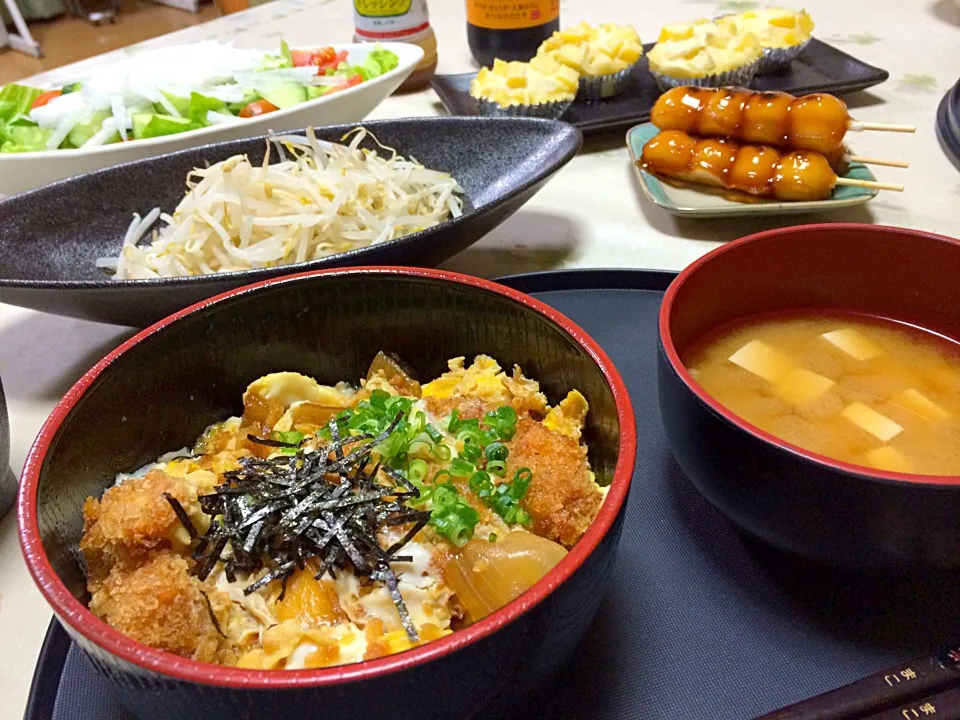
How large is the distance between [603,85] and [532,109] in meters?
0.30

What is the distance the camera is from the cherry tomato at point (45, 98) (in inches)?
88.8

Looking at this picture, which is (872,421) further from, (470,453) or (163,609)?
(163,609)

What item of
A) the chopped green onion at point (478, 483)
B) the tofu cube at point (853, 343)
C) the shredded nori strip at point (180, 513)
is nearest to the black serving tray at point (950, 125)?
the tofu cube at point (853, 343)

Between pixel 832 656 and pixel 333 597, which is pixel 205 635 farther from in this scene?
pixel 832 656

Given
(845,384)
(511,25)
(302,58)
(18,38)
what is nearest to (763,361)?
(845,384)

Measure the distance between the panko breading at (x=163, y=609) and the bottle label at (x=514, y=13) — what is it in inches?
87.3

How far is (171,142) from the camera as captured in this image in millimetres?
1854

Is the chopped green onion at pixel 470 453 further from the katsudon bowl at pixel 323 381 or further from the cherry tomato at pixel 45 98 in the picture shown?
the cherry tomato at pixel 45 98

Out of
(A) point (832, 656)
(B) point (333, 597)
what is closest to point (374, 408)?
(B) point (333, 597)

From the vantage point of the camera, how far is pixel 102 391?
0.93 meters

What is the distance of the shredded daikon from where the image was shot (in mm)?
1555

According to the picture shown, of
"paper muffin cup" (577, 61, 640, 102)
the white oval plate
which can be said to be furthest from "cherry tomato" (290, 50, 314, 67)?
"paper muffin cup" (577, 61, 640, 102)

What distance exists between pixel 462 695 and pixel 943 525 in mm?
499

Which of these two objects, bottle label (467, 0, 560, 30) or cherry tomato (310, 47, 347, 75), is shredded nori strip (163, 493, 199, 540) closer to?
cherry tomato (310, 47, 347, 75)
